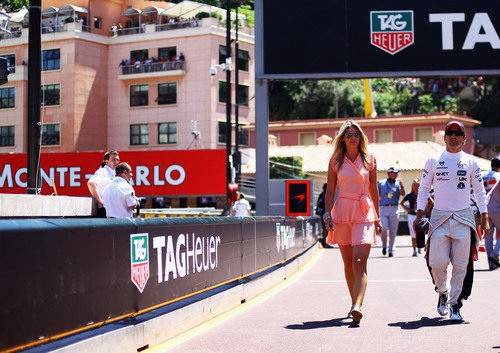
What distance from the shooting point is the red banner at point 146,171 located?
91.0 ft

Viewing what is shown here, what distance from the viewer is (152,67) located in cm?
6175

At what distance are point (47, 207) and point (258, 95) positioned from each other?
9309mm

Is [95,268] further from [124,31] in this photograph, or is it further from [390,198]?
[124,31]

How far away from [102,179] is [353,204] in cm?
460

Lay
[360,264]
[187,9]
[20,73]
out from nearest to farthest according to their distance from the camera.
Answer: [360,264] < [20,73] < [187,9]

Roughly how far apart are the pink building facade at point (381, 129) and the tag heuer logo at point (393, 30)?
37.9 m

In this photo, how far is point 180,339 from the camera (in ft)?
23.5

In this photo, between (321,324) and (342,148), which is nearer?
(321,324)

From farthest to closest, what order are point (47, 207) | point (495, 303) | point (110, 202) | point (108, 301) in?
point (47, 207), point (110, 202), point (495, 303), point (108, 301)

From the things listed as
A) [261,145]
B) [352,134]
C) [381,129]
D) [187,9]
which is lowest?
[352,134]

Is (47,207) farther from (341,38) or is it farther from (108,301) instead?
(341,38)

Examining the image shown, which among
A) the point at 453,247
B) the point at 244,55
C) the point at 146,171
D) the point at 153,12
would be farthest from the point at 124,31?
the point at 453,247

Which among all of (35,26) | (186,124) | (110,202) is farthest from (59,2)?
(110,202)

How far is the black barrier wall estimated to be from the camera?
14.7ft
